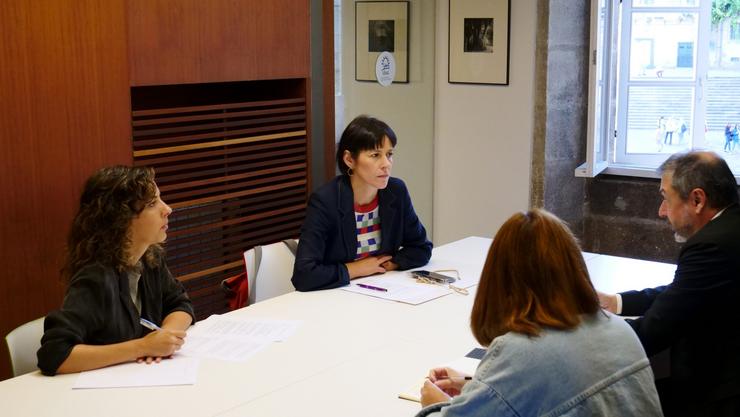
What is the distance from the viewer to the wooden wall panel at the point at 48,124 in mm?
3426

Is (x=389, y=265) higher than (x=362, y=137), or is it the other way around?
(x=362, y=137)

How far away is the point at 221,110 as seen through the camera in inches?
179

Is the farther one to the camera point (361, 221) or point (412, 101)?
point (412, 101)

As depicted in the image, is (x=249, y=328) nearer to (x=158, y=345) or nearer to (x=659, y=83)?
(x=158, y=345)

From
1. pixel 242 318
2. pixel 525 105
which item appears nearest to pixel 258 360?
pixel 242 318

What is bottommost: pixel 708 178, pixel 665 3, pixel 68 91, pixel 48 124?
pixel 708 178

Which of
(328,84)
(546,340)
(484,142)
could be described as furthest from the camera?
(484,142)

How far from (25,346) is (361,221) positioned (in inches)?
60.8

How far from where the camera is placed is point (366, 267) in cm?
368

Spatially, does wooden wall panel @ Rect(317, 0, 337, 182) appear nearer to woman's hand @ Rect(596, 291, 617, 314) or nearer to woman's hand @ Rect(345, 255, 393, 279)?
woman's hand @ Rect(345, 255, 393, 279)

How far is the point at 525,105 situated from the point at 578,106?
0.40 metres

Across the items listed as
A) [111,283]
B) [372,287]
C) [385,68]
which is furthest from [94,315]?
[385,68]

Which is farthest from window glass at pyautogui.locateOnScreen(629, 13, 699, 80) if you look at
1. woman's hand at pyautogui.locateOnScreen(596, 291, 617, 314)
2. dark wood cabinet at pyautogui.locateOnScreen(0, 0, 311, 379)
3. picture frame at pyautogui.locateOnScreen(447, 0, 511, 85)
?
woman's hand at pyautogui.locateOnScreen(596, 291, 617, 314)

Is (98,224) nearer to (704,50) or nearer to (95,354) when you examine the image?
(95,354)
